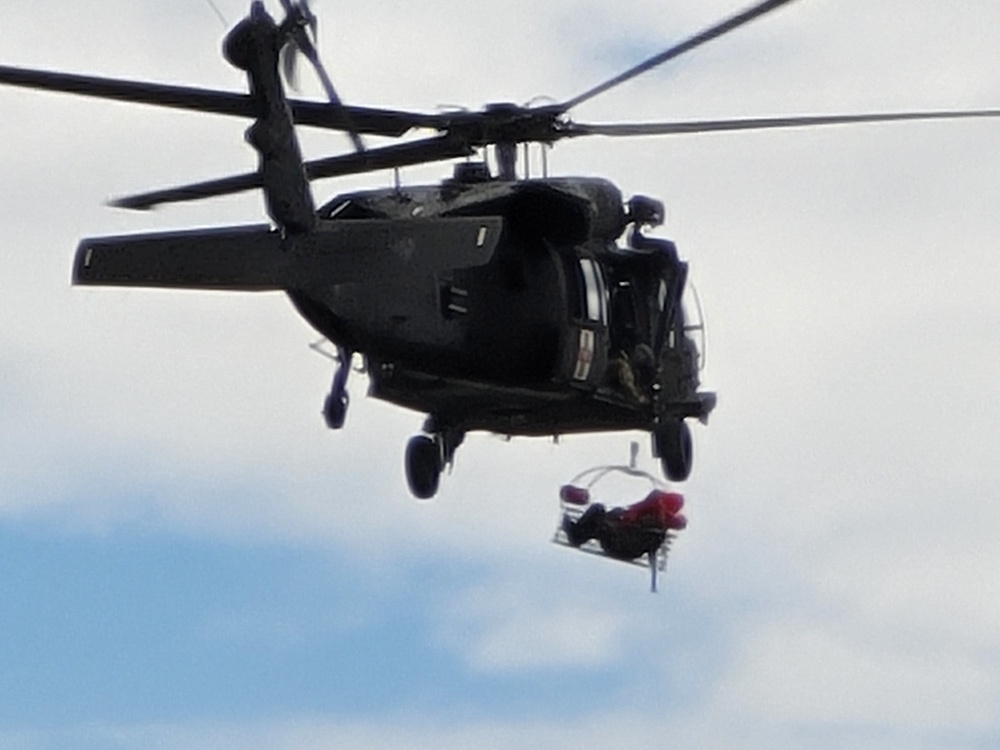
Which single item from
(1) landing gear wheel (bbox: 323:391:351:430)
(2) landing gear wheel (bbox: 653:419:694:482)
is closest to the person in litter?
(2) landing gear wheel (bbox: 653:419:694:482)

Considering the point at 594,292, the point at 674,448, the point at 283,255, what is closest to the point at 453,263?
the point at 283,255

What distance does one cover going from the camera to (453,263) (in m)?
31.7

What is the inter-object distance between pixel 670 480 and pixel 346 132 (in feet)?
17.9

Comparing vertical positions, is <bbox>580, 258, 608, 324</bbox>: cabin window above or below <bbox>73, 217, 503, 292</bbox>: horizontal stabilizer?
above

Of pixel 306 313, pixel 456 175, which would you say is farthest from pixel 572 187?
pixel 306 313

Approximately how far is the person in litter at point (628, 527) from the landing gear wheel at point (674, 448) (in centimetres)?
74

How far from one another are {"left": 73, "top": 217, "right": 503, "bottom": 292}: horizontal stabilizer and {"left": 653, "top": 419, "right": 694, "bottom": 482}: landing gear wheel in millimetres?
5030

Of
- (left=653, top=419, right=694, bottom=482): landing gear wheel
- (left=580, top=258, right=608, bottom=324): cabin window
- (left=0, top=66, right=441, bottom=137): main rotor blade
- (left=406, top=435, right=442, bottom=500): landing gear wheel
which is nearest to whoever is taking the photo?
(left=0, top=66, right=441, bottom=137): main rotor blade

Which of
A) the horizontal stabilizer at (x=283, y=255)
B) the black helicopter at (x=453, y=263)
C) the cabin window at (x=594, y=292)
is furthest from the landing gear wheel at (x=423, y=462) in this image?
the horizontal stabilizer at (x=283, y=255)

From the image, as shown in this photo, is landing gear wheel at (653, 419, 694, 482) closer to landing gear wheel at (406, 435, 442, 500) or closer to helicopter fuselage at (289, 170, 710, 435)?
helicopter fuselage at (289, 170, 710, 435)

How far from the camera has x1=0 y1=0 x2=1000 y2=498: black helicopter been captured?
104ft

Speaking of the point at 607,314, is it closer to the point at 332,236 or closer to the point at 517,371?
the point at 517,371

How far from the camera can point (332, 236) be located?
3189 centimetres

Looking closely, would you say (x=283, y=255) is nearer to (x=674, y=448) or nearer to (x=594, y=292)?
(x=594, y=292)
